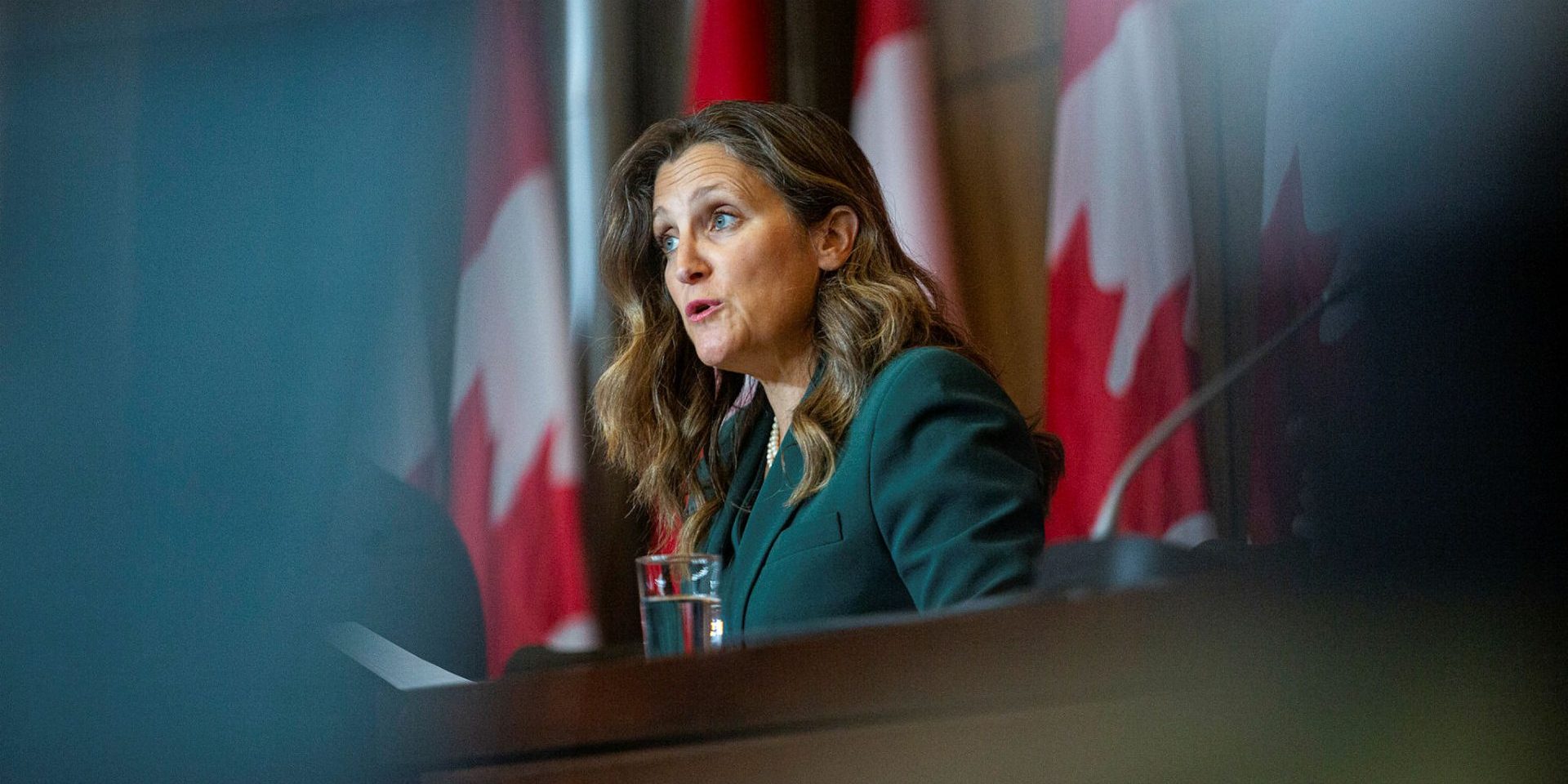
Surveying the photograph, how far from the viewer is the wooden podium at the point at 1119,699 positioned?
1.76ft

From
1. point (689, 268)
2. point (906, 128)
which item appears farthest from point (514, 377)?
point (689, 268)

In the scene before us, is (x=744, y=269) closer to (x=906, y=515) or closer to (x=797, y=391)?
(x=797, y=391)

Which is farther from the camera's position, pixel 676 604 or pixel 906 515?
pixel 906 515

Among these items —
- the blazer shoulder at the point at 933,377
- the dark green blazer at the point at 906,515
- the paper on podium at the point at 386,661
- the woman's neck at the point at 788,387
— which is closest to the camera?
the paper on podium at the point at 386,661

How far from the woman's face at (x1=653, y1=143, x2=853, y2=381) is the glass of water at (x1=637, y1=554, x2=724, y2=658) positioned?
721mm

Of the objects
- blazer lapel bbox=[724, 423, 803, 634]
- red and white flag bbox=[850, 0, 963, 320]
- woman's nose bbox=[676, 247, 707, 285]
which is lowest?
blazer lapel bbox=[724, 423, 803, 634]

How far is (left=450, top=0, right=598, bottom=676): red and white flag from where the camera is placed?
8.80 feet

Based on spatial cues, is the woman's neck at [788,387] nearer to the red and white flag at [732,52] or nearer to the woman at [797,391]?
the woman at [797,391]

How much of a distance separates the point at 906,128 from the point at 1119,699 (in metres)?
2.05

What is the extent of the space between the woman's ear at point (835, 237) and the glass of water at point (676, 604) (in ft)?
2.62

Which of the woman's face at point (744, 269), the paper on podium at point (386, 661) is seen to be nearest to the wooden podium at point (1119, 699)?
the paper on podium at point (386, 661)

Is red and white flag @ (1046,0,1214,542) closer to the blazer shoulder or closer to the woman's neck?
the woman's neck

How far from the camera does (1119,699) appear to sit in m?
0.57

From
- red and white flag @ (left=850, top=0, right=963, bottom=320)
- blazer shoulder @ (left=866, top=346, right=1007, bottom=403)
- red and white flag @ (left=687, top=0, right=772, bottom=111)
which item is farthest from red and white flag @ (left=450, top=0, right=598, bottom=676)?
blazer shoulder @ (left=866, top=346, right=1007, bottom=403)
